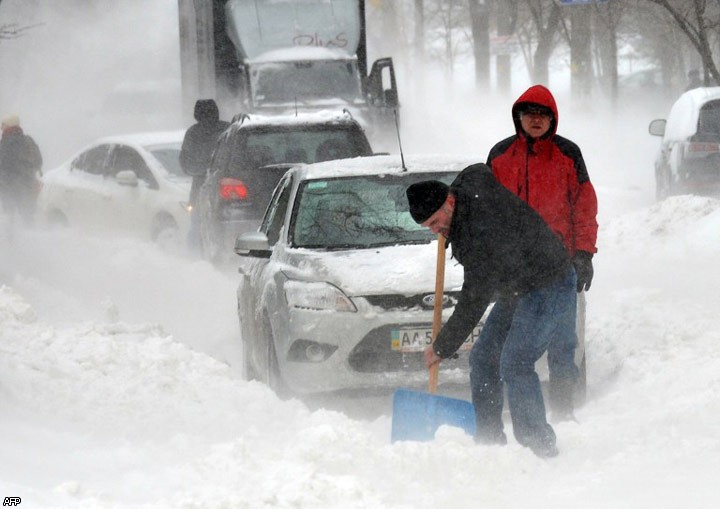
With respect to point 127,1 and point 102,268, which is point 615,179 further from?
point 102,268

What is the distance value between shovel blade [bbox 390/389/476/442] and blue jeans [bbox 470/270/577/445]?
0.41ft

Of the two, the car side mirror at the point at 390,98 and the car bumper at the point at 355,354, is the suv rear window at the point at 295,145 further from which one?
the car side mirror at the point at 390,98

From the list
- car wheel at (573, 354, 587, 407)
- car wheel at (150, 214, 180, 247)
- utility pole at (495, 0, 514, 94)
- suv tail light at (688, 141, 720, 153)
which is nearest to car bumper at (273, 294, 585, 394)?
car wheel at (573, 354, 587, 407)

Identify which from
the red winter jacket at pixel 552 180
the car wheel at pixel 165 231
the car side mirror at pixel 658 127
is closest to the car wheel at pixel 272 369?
the red winter jacket at pixel 552 180

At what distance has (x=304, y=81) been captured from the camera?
21.2m

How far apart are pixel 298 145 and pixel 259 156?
1.18 feet

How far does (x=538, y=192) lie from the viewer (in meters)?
7.12

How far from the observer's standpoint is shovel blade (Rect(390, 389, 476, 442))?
659 centimetres

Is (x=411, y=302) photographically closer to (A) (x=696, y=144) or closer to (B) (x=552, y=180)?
(B) (x=552, y=180)

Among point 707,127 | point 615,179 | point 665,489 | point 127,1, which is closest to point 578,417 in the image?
point 665,489

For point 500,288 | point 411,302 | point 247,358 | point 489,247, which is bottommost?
point 247,358

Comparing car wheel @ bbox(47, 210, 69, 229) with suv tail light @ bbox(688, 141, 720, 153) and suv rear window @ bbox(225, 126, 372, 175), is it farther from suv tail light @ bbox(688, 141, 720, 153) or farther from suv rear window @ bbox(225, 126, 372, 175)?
suv tail light @ bbox(688, 141, 720, 153)

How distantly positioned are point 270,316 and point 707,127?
993 centimetres

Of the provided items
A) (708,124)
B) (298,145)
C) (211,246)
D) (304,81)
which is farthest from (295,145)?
(304,81)
